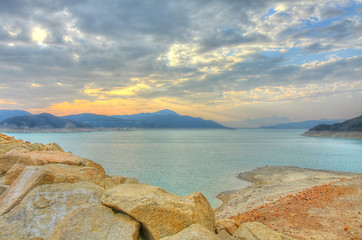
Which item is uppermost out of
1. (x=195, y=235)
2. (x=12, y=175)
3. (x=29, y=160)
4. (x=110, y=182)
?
(x=29, y=160)

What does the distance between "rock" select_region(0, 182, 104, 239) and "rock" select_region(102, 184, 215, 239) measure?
1695mm

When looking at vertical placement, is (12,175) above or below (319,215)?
above

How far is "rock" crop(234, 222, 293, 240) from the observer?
705cm

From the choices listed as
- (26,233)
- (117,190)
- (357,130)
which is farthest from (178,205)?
(357,130)

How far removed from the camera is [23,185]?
31.7ft

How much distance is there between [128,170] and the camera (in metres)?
47.7

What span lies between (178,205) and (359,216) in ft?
37.9

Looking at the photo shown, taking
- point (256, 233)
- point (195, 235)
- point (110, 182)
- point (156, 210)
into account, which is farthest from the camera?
point (110, 182)

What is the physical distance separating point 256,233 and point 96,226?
5.15 metres

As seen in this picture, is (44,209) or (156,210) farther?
Result: (44,209)

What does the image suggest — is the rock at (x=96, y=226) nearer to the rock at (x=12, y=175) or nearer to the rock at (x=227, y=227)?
the rock at (x=227, y=227)

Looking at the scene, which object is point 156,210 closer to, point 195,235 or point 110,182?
point 195,235

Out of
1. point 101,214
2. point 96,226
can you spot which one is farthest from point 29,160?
point 96,226

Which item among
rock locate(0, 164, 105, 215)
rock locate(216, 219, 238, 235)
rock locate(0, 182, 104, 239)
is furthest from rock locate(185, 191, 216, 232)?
rock locate(0, 164, 105, 215)
